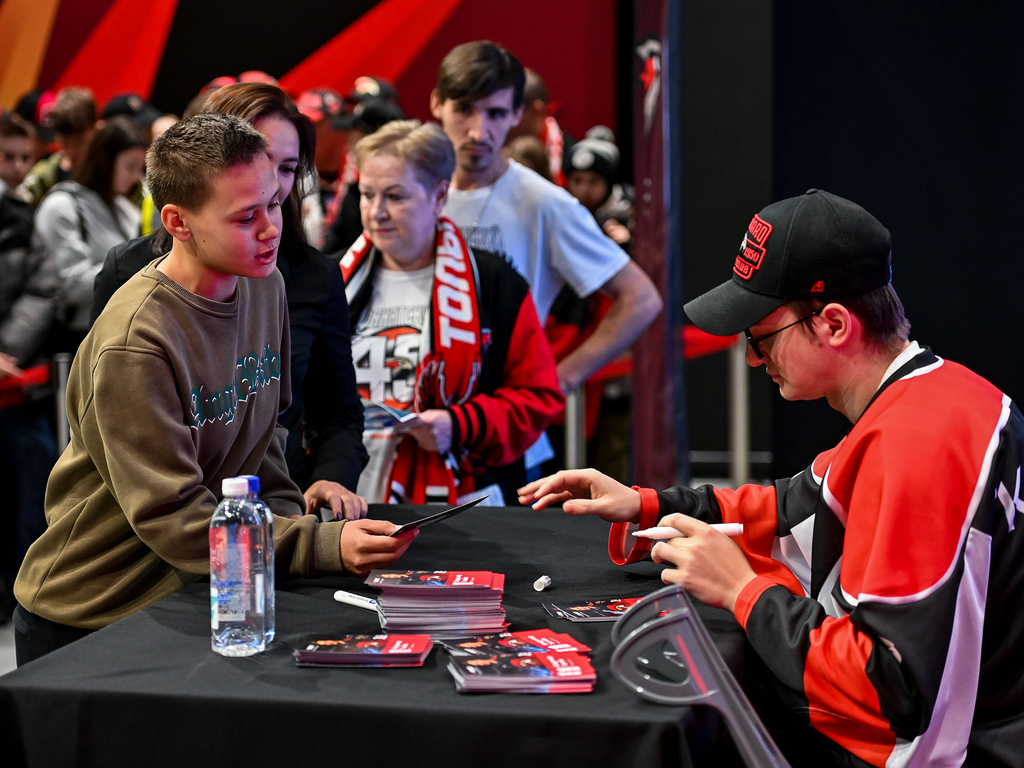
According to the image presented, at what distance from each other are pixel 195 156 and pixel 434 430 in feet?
3.40

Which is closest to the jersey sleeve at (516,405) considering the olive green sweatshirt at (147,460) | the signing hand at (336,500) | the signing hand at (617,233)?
the signing hand at (336,500)

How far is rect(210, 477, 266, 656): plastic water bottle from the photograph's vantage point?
1316 millimetres

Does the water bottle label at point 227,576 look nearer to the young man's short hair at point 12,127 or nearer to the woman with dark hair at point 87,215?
the woman with dark hair at point 87,215

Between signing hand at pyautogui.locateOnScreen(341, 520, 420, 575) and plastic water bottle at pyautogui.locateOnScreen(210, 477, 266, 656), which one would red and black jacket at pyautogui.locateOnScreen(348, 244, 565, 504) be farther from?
plastic water bottle at pyautogui.locateOnScreen(210, 477, 266, 656)

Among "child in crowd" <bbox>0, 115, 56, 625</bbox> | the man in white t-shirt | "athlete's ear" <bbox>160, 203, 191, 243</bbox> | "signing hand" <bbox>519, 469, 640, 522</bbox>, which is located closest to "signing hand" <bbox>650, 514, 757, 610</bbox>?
"signing hand" <bbox>519, 469, 640, 522</bbox>

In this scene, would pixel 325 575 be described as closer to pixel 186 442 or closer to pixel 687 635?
pixel 186 442

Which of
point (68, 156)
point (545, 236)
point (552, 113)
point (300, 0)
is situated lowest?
point (545, 236)

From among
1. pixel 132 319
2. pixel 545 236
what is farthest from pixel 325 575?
pixel 545 236

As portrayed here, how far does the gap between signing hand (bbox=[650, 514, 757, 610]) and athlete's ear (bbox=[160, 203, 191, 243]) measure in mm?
856

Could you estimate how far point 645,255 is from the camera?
13.8 ft

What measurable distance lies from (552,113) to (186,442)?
5.89 meters

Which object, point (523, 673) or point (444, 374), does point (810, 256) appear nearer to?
point (523, 673)

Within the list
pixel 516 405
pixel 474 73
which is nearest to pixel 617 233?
pixel 474 73

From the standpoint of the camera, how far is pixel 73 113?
Answer: 459 centimetres
